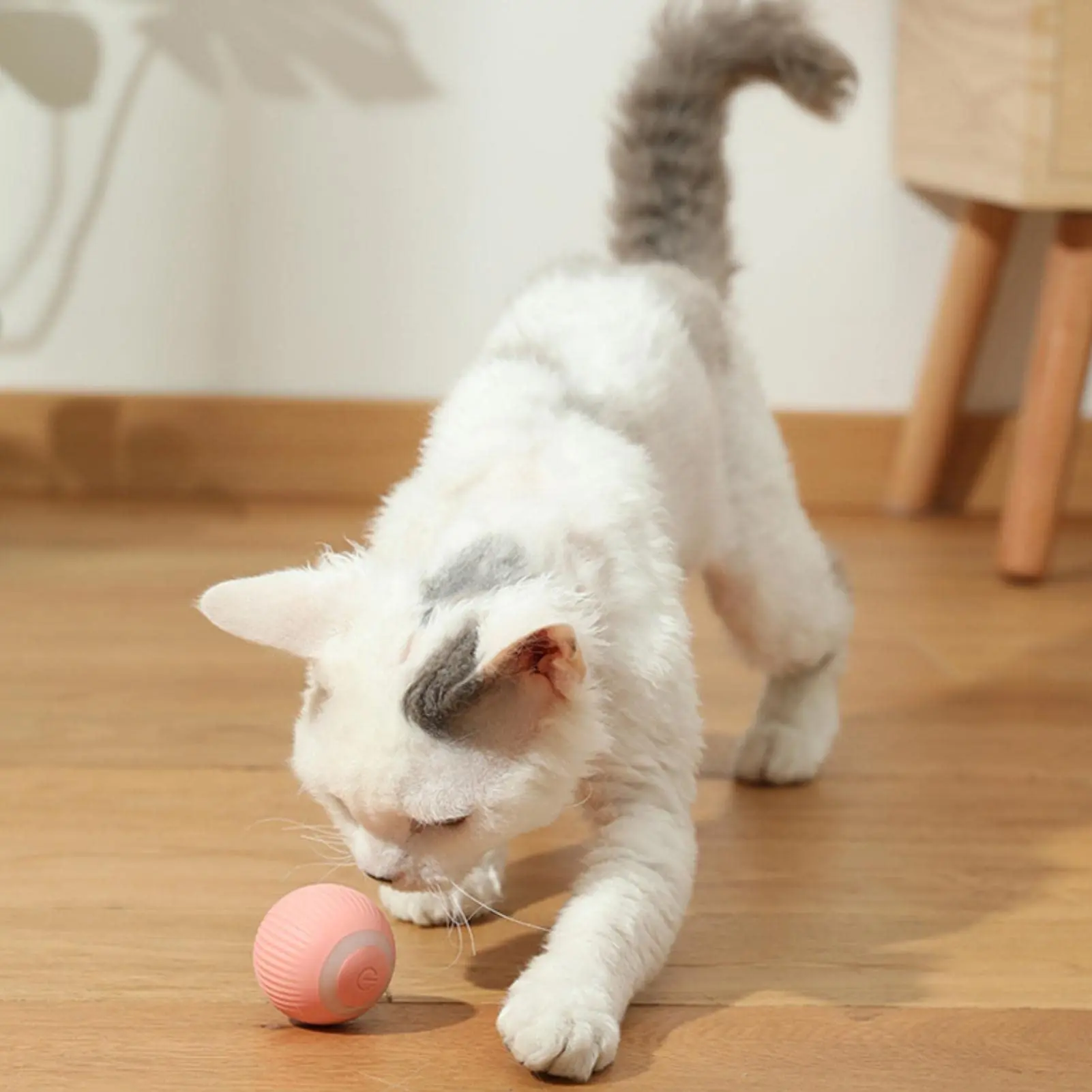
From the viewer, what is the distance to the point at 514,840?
1480mm

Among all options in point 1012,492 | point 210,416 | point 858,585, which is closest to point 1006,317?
point 1012,492

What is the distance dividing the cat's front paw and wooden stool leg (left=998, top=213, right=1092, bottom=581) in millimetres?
1424

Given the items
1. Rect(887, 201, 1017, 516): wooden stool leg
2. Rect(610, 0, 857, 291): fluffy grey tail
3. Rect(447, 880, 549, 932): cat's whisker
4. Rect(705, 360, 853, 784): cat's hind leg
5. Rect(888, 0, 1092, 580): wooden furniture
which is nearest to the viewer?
Rect(447, 880, 549, 932): cat's whisker

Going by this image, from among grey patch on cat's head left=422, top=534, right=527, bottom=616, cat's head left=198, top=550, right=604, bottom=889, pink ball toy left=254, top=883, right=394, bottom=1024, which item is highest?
grey patch on cat's head left=422, top=534, right=527, bottom=616

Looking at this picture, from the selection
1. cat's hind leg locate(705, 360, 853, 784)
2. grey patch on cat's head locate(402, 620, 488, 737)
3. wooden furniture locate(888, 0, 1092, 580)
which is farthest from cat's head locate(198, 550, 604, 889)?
wooden furniture locate(888, 0, 1092, 580)

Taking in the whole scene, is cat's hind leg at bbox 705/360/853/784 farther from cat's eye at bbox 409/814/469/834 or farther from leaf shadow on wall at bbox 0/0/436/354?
→ leaf shadow on wall at bbox 0/0/436/354

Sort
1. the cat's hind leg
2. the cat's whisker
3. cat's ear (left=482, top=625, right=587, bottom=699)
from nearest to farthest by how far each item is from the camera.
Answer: cat's ear (left=482, top=625, right=587, bottom=699) < the cat's whisker < the cat's hind leg

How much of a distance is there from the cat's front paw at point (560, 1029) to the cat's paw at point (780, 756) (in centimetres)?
57

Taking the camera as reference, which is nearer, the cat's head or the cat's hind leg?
the cat's head

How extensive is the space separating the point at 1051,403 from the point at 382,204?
1069mm

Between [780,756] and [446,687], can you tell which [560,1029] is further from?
[780,756]

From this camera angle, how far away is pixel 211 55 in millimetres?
2521

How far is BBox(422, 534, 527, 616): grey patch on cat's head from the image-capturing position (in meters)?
1.08

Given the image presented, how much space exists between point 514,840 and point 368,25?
4.98 ft
